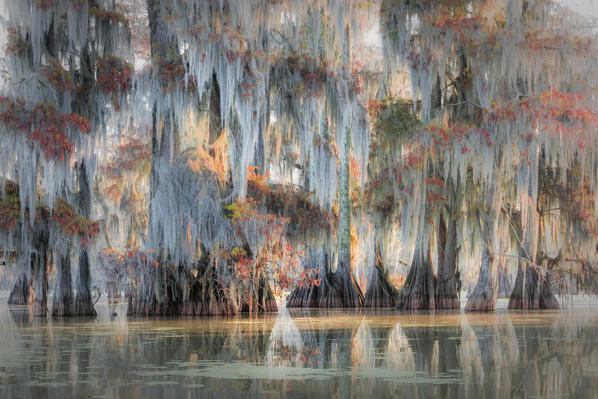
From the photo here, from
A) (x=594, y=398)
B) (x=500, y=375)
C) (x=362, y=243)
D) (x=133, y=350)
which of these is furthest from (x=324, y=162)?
(x=594, y=398)

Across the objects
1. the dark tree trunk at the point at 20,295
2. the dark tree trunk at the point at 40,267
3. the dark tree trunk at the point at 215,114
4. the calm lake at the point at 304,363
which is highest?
the dark tree trunk at the point at 215,114

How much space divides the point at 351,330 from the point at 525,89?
385 inches

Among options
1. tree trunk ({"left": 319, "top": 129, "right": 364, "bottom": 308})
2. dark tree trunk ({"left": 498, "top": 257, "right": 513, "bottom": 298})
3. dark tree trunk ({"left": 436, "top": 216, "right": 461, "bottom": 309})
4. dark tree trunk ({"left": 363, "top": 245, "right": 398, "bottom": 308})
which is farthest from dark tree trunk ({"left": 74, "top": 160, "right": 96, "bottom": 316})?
dark tree trunk ({"left": 498, "top": 257, "right": 513, "bottom": 298})

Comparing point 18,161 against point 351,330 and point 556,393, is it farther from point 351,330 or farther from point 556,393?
point 556,393

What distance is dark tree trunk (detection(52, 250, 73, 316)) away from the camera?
1541 centimetres

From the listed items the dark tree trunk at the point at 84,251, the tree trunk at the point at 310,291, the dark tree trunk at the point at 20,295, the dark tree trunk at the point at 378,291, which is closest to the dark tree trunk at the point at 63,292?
the dark tree trunk at the point at 84,251

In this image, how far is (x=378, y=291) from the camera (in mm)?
20797

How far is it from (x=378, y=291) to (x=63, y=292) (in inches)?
324

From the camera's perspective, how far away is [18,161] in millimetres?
13961

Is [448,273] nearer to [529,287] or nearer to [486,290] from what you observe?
[486,290]

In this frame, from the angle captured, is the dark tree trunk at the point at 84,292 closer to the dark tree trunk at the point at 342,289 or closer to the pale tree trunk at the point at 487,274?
the dark tree trunk at the point at 342,289

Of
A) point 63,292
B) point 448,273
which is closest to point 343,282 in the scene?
point 448,273

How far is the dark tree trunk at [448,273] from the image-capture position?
18516mm

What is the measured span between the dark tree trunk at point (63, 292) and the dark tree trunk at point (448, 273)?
7.92m
